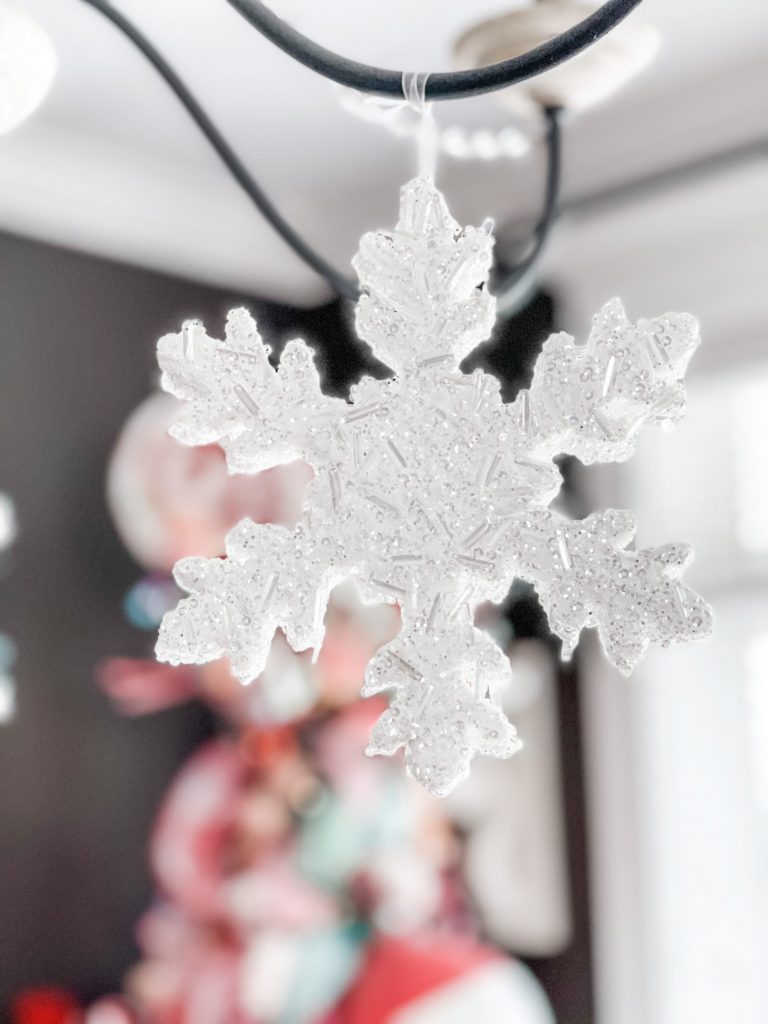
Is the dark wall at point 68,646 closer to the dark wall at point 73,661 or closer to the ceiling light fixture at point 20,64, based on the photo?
the dark wall at point 73,661

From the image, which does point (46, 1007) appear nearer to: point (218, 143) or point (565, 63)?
point (218, 143)

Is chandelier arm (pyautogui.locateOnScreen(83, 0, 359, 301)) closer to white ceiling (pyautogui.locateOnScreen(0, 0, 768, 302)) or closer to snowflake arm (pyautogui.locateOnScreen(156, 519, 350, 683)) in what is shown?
snowflake arm (pyautogui.locateOnScreen(156, 519, 350, 683))

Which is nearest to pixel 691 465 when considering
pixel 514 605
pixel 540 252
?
pixel 514 605

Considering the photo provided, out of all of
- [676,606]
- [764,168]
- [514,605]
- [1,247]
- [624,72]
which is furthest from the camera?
[514,605]

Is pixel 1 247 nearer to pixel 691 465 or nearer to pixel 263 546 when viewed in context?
pixel 691 465

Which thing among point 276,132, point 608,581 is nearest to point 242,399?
point 608,581

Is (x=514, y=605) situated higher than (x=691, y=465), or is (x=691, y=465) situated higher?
(x=691, y=465)
